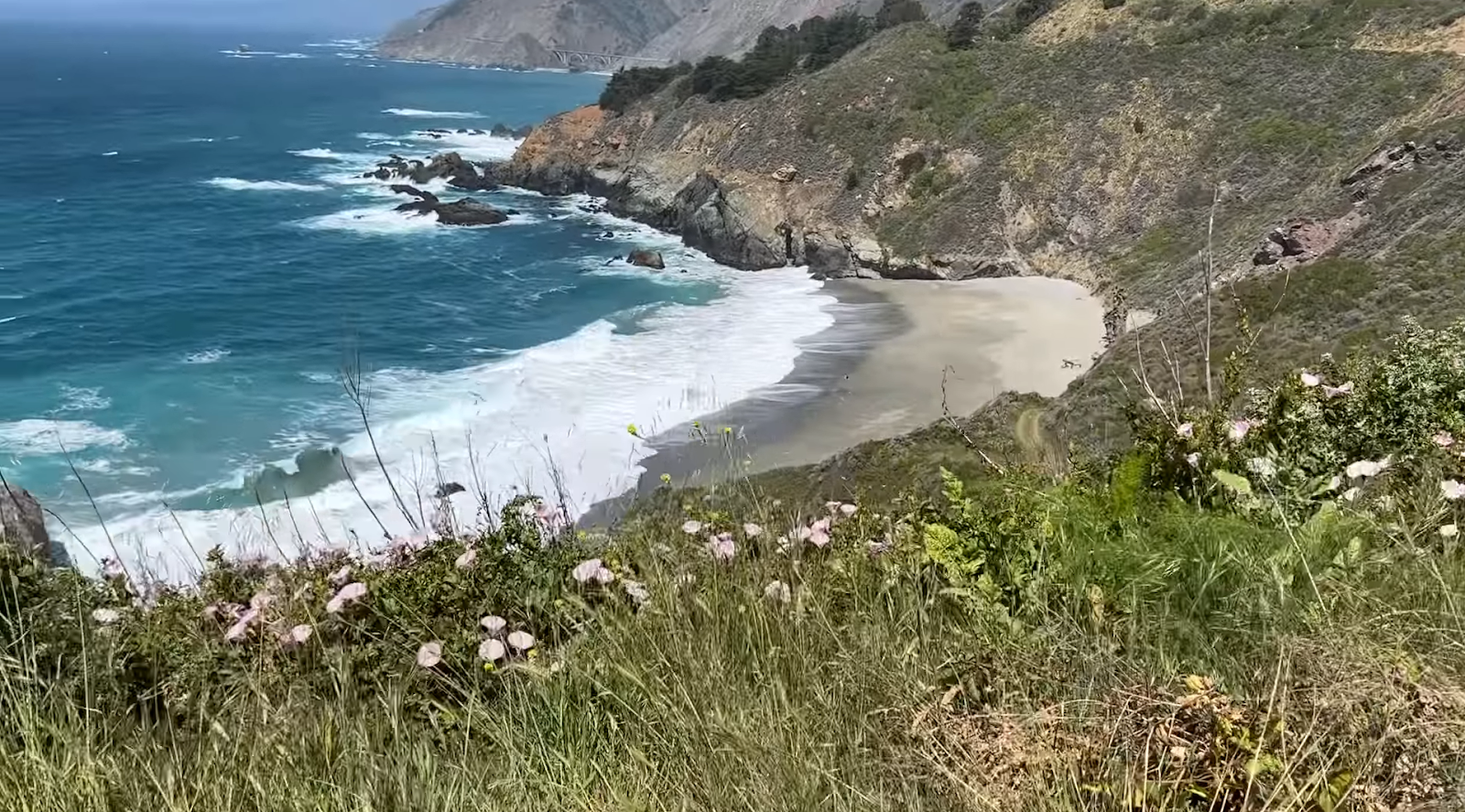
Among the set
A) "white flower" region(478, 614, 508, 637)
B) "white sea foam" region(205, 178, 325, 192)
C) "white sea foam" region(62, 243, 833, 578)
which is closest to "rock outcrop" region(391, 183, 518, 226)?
"white sea foam" region(205, 178, 325, 192)

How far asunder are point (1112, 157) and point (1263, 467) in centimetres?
3855

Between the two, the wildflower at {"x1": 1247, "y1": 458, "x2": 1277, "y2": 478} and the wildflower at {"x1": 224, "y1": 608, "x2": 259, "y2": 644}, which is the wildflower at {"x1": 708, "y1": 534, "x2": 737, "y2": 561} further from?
the wildflower at {"x1": 1247, "y1": 458, "x2": 1277, "y2": 478}

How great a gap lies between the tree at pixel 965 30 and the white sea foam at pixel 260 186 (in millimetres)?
35469

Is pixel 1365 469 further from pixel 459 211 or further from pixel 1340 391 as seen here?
pixel 459 211

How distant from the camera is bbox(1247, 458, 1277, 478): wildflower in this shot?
367 centimetres

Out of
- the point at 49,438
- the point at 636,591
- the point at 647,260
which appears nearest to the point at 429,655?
the point at 636,591

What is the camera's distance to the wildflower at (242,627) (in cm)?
308

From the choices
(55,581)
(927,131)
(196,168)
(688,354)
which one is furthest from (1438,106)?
(196,168)

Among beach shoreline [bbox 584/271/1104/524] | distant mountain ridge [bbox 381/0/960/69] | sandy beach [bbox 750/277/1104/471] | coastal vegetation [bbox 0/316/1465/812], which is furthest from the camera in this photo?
distant mountain ridge [bbox 381/0/960/69]

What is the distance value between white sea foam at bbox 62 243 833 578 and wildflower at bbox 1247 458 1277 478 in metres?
11.6

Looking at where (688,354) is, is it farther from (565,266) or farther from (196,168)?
(196,168)

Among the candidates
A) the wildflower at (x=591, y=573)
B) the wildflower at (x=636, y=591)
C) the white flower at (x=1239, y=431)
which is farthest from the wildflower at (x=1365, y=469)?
the wildflower at (x=591, y=573)

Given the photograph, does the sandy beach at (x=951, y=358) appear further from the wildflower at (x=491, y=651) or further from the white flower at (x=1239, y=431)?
the wildflower at (x=491, y=651)

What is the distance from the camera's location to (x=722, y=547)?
333cm
